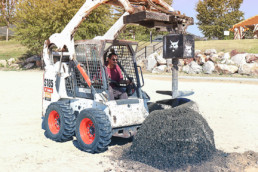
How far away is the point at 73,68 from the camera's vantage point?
6.25 metres

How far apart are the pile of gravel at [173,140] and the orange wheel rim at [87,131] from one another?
2.45ft

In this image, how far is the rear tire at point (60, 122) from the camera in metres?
5.85

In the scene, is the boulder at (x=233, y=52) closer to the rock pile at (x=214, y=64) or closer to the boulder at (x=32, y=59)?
the rock pile at (x=214, y=64)

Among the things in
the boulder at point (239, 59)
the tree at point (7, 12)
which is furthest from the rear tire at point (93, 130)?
A: the tree at point (7, 12)

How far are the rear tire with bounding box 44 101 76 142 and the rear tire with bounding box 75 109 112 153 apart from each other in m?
0.28

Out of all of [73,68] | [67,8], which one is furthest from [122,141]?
[67,8]

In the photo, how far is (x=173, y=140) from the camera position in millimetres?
5039

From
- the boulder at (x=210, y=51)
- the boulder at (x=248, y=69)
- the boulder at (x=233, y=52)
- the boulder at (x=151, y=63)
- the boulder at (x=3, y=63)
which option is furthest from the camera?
the boulder at (x=3, y=63)

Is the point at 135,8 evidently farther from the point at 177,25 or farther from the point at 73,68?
the point at 73,68

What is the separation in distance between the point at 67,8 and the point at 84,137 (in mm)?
23298

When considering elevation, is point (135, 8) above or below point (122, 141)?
above

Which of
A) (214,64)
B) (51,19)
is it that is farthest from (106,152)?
(51,19)

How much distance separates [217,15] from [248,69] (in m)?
21.4

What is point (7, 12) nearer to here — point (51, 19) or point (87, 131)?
point (51, 19)
